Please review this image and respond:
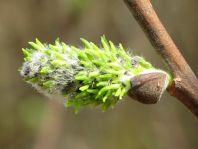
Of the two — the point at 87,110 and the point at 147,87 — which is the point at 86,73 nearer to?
the point at 147,87

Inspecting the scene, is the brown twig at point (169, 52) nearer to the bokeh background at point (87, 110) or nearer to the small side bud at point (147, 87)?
the small side bud at point (147, 87)

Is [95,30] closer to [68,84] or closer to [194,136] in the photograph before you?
[194,136]

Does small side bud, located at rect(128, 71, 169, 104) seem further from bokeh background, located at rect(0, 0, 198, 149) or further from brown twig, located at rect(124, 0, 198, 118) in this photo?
bokeh background, located at rect(0, 0, 198, 149)

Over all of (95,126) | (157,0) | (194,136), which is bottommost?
(194,136)

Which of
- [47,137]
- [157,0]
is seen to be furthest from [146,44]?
[47,137]

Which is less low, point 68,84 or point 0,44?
point 0,44

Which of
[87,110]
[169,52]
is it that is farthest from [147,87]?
[87,110]

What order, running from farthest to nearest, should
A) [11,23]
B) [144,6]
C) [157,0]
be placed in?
[11,23] → [157,0] → [144,6]
